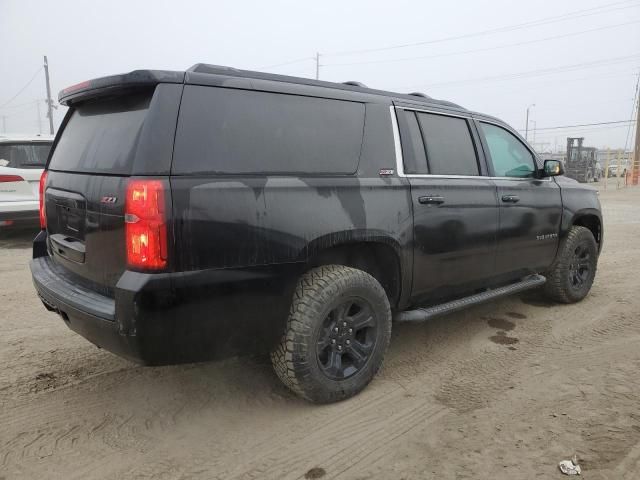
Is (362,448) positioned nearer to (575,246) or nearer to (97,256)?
(97,256)

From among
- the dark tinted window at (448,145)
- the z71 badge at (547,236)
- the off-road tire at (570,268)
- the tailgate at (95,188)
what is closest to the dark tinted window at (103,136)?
the tailgate at (95,188)

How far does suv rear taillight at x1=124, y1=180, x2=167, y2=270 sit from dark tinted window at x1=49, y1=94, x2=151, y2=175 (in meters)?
0.19

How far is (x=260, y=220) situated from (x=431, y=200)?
1.34 meters

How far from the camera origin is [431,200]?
11.0 feet

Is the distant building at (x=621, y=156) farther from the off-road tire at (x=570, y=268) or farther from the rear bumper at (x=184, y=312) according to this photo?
the rear bumper at (x=184, y=312)

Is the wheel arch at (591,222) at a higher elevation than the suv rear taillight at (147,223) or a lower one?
lower

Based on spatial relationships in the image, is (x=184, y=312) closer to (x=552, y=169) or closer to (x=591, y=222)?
(x=552, y=169)

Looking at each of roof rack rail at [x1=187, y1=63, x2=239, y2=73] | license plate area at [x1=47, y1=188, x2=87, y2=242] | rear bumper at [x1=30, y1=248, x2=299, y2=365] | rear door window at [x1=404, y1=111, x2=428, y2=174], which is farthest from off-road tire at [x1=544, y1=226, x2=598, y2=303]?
license plate area at [x1=47, y1=188, x2=87, y2=242]

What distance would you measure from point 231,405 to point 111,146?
1.64 m

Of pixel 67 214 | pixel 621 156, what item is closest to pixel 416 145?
pixel 67 214

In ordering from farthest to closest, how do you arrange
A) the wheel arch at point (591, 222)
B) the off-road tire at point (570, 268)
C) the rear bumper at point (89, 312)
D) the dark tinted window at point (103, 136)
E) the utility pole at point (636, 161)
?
the utility pole at point (636, 161), the wheel arch at point (591, 222), the off-road tire at point (570, 268), the dark tinted window at point (103, 136), the rear bumper at point (89, 312)

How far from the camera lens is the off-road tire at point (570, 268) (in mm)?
4723

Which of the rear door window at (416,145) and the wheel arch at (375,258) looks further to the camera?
the rear door window at (416,145)

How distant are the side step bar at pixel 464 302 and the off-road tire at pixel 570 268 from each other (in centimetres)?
35
